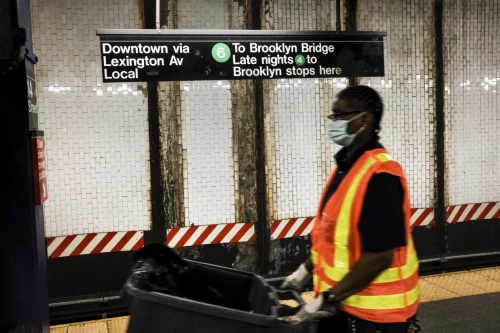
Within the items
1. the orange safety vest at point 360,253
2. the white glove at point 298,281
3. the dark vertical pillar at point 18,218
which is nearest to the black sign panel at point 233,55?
the dark vertical pillar at point 18,218

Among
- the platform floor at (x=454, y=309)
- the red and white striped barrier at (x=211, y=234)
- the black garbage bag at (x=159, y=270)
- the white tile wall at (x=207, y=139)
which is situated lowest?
the platform floor at (x=454, y=309)

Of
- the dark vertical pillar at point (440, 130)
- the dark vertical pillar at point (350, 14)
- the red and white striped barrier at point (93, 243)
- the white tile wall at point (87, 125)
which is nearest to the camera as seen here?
the white tile wall at point (87, 125)

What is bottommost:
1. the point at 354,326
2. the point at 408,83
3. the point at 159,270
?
the point at 354,326

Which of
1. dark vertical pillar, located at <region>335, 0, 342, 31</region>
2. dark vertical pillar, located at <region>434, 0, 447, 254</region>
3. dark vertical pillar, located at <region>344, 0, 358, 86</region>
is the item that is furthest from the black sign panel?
dark vertical pillar, located at <region>434, 0, 447, 254</region>

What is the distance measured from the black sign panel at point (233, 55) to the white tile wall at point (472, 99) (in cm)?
174

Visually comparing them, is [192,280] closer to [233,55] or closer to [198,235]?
[233,55]

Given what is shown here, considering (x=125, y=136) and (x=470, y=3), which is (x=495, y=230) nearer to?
(x=470, y=3)

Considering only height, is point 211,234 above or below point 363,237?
below

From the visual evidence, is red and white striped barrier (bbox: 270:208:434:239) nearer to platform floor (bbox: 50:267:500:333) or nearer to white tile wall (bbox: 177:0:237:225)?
white tile wall (bbox: 177:0:237:225)

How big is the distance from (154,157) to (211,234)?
1.04m

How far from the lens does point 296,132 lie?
17.6ft

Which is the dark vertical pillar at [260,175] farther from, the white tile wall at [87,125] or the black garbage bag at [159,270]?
the black garbage bag at [159,270]

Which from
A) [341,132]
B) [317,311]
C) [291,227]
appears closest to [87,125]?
[291,227]

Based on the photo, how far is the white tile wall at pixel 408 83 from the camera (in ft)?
18.1
